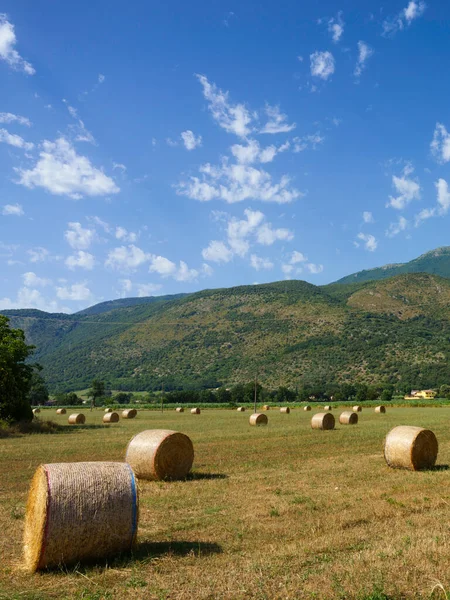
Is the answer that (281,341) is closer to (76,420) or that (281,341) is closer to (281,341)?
(281,341)

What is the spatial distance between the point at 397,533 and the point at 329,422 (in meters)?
26.5

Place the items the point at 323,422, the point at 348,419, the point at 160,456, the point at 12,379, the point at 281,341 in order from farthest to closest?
the point at 281,341 → the point at 348,419 → the point at 323,422 → the point at 12,379 → the point at 160,456

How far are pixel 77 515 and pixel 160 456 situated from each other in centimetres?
760

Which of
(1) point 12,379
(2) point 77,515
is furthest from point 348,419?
(2) point 77,515

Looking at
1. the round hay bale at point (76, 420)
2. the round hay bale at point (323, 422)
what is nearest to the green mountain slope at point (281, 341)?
the round hay bale at point (76, 420)

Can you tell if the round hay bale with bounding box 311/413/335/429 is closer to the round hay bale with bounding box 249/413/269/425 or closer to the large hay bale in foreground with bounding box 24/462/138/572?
the round hay bale with bounding box 249/413/269/425

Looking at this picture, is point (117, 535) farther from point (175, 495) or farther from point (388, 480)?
point (388, 480)

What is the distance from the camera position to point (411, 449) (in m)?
17.2

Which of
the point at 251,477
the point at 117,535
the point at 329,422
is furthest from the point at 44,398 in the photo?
the point at 117,535

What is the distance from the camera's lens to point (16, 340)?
3575cm

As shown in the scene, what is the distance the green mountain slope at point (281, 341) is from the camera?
107 meters

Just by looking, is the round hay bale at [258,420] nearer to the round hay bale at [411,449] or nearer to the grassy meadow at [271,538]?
the grassy meadow at [271,538]

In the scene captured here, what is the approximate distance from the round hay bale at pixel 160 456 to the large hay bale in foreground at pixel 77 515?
6.92m

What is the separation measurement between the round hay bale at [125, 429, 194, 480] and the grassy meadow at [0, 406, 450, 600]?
379 mm
